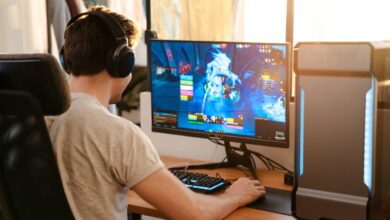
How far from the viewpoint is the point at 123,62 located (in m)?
1.50

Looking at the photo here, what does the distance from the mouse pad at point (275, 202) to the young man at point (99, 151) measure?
0.91ft

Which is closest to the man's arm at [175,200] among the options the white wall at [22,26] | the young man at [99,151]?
the young man at [99,151]

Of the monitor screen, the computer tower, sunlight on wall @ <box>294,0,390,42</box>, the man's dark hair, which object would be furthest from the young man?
sunlight on wall @ <box>294,0,390,42</box>

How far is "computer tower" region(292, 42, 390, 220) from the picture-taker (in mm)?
1223

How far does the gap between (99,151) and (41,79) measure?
0.29 meters

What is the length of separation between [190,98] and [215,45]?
25 cm

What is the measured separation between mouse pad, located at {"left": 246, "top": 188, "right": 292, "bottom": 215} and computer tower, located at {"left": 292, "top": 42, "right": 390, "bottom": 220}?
1.12 ft

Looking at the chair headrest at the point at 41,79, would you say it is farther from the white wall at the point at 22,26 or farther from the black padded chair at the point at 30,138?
the white wall at the point at 22,26

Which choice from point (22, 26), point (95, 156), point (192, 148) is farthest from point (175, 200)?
point (22, 26)

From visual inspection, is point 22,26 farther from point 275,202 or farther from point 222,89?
point 275,202

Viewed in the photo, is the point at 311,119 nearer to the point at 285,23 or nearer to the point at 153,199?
the point at 153,199

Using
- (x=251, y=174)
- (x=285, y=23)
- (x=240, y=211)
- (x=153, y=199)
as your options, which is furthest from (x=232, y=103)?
(x=285, y=23)

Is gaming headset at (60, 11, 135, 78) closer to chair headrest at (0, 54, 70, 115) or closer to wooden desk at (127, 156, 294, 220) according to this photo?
chair headrest at (0, 54, 70, 115)

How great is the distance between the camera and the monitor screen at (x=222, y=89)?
1.88m
